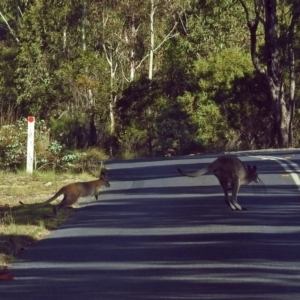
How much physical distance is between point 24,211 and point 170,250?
14.7 ft

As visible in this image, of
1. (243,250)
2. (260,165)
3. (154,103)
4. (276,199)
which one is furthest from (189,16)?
(243,250)

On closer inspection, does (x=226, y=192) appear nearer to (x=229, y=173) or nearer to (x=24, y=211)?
(x=229, y=173)

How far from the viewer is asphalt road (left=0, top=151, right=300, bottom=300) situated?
8.38 m

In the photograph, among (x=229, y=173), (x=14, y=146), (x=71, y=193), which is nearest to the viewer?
(x=229, y=173)

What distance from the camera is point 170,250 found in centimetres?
1024

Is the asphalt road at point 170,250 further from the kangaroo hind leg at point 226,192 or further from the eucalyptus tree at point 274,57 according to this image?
the eucalyptus tree at point 274,57

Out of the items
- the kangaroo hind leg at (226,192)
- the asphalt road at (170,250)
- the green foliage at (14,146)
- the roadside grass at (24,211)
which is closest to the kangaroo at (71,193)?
the roadside grass at (24,211)

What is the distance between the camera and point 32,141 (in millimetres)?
19188

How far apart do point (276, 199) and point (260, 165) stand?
5.70 metres

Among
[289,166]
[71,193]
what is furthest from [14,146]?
[71,193]

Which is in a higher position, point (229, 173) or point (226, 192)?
point (229, 173)

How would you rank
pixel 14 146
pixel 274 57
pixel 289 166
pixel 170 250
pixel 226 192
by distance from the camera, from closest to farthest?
pixel 170 250 → pixel 226 192 → pixel 289 166 → pixel 14 146 → pixel 274 57

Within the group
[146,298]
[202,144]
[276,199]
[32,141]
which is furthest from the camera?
[202,144]

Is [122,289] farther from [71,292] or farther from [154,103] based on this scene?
[154,103]
